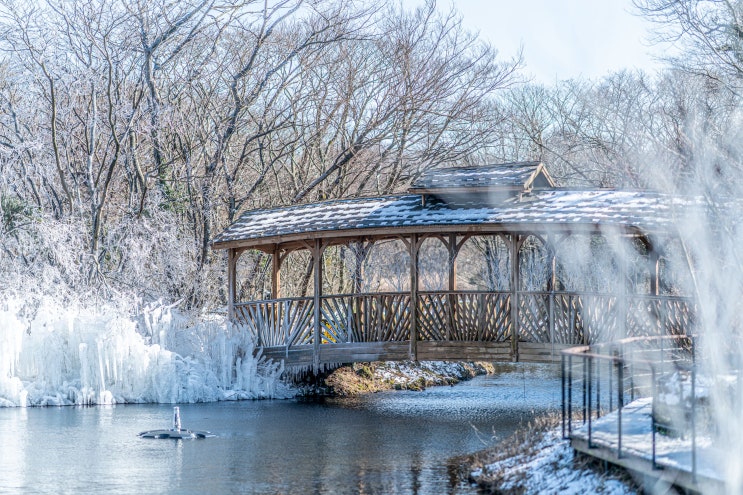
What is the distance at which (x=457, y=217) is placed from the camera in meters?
22.9

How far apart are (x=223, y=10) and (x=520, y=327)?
14.8m

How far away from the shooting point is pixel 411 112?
35.3 metres

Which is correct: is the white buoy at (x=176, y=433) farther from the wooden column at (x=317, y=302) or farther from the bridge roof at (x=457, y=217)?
the bridge roof at (x=457, y=217)

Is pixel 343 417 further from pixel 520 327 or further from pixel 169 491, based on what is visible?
pixel 169 491

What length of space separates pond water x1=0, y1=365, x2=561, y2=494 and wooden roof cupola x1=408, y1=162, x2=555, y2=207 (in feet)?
15.0

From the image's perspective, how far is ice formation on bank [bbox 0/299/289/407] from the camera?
24625mm

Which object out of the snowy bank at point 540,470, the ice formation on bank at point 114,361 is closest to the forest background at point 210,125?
the ice formation on bank at point 114,361

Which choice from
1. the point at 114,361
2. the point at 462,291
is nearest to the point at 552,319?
the point at 462,291

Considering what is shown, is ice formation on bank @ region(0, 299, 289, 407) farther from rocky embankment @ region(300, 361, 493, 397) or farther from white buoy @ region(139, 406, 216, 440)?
white buoy @ region(139, 406, 216, 440)

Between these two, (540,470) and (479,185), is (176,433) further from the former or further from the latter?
(479,185)

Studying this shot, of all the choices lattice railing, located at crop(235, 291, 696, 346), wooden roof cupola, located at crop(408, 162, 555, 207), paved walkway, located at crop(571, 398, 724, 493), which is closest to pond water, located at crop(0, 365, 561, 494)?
lattice railing, located at crop(235, 291, 696, 346)

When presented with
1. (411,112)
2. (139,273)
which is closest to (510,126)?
(411,112)

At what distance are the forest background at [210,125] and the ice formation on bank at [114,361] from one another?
5.29ft

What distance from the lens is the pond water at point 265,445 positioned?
14078mm
